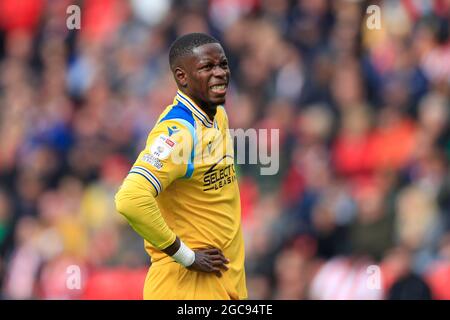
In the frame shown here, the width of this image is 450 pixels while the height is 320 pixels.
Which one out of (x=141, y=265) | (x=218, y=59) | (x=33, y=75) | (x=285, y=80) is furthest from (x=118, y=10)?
(x=218, y=59)

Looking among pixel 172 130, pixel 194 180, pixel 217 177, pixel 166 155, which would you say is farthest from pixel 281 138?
pixel 166 155

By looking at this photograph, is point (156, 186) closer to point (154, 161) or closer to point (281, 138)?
point (154, 161)

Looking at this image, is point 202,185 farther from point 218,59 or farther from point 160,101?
point 160,101

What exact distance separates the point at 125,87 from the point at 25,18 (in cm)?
262

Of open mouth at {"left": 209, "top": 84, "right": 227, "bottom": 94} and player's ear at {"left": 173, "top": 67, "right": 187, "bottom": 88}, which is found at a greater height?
player's ear at {"left": 173, "top": 67, "right": 187, "bottom": 88}

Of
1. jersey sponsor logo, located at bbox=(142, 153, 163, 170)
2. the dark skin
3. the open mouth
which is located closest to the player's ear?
the dark skin

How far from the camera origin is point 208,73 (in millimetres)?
7035

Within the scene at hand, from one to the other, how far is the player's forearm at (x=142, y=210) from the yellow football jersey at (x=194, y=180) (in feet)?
0.23

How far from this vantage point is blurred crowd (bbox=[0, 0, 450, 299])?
11.4m

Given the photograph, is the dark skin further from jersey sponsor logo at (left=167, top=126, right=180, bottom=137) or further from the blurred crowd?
the blurred crowd

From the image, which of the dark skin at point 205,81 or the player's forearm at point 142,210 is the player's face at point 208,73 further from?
the player's forearm at point 142,210

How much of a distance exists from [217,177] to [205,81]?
1.77ft

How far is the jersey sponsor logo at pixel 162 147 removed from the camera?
6844 mm

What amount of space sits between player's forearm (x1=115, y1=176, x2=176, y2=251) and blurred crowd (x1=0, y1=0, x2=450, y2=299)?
2554 mm
